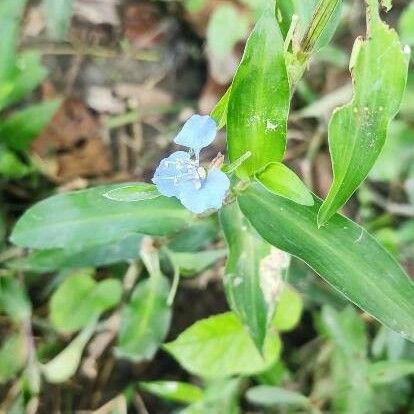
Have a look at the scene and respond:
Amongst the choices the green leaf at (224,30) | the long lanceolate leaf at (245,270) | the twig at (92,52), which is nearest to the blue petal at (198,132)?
the long lanceolate leaf at (245,270)

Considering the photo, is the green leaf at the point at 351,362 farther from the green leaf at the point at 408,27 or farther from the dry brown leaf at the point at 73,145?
the dry brown leaf at the point at 73,145

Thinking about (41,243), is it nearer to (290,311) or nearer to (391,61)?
(290,311)

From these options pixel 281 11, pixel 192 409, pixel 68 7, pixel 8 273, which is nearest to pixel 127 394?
pixel 192 409

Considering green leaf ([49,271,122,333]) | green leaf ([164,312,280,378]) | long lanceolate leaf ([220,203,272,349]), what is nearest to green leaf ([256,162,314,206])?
long lanceolate leaf ([220,203,272,349])

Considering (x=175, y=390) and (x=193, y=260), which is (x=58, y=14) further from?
(x=175, y=390)

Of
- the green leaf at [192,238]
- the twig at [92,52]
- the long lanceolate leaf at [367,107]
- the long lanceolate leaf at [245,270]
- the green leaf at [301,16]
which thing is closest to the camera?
the long lanceolate leaf at [367,107]

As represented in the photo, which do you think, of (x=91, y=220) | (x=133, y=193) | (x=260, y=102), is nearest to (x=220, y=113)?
(x=260, y=102)
